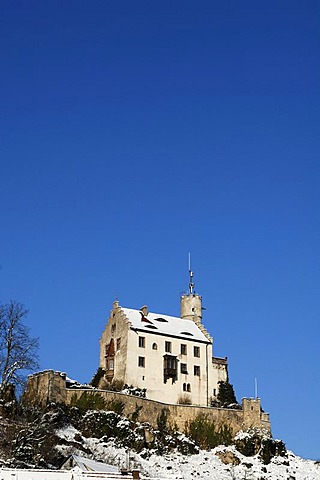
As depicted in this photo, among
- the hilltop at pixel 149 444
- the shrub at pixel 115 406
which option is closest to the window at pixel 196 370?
the hilltop at pixel 149 444

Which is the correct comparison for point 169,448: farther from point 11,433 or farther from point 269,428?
point 11,433

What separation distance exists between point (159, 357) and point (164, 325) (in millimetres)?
4987

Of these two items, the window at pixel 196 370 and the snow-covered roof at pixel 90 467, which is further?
the window at pixel 196 370

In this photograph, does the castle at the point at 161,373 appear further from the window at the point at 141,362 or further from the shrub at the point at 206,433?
the shrub at the point at 206,433

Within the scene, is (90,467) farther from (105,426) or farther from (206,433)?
(206,433)

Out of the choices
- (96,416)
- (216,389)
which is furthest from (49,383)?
(216,389)

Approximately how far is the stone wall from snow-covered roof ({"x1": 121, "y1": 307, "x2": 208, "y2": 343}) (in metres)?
8.53

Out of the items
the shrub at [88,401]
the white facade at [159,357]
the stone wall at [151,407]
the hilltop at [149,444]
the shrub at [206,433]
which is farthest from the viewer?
the white facade at [159,357]

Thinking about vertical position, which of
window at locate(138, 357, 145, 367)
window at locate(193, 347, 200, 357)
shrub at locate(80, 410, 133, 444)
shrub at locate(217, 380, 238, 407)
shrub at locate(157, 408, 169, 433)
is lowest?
shrub at locate(80, 410, 133, 444)

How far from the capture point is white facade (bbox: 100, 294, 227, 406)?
84750 millimetres

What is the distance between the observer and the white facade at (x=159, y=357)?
84750mm

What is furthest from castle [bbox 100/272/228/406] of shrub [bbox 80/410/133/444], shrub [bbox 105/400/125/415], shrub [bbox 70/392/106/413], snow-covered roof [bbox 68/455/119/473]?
snow-covered roof [bbox 68/455/119/473]

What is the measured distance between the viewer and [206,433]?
270 feet

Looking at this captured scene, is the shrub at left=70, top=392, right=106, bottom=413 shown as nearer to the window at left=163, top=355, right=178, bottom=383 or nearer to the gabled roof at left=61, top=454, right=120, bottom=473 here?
the window at left=163, top=355, right=178, bottom=383
